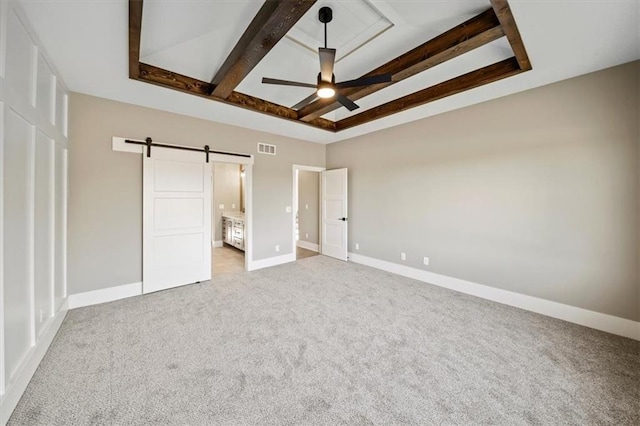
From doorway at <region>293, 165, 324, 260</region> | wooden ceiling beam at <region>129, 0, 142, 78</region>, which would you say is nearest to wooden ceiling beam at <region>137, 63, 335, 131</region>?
wooden ceiling beam at <region>129, 0, 142, 78</region>

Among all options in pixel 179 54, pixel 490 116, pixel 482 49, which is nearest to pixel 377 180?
pixel 490 116

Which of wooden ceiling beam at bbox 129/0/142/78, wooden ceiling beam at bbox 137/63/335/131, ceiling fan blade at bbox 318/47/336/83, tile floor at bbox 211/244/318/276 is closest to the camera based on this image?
wooden ceiling beam at bbox 129/0/142/78

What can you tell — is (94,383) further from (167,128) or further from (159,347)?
(167,128)

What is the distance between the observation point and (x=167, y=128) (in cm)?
381

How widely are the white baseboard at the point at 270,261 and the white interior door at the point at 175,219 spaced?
33.2 inches

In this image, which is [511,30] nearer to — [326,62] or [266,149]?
[326,62]

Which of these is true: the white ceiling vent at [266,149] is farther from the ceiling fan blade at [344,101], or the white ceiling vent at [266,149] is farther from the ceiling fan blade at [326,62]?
the ceiling fan blade at [326,62]

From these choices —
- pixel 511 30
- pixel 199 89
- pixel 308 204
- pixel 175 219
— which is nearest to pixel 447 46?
pixel 511 30

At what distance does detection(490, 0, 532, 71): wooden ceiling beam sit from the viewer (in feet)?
5.89

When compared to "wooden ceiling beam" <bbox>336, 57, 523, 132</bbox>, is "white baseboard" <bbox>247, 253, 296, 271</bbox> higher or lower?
lower

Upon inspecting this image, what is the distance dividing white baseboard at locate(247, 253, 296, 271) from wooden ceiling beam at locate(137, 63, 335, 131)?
276 centimetres

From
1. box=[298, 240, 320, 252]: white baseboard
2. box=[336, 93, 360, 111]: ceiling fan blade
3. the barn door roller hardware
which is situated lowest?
box=[298, 240, 320, 252]: white baseboard

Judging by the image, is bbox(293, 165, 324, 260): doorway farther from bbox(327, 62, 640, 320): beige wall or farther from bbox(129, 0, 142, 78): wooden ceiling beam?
bbox(129, 0, 142, 78): wooden ceiling beam

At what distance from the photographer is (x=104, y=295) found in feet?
10.9
